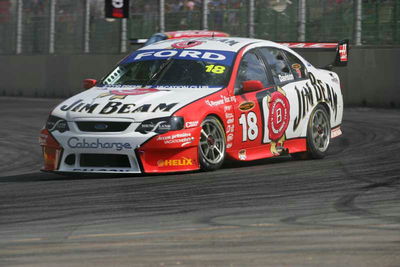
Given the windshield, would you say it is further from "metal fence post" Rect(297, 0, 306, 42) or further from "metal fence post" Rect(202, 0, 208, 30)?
"metal fence post" Rect(202, 0, 208, 30)

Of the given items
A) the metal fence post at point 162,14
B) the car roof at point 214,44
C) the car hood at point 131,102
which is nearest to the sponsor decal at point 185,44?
the car roof at point 214,44

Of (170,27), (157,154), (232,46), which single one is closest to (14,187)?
(157,154)

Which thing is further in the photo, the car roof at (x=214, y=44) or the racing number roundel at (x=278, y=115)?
the car roof at (x=214, y=44)

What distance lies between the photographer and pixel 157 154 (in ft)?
31.7

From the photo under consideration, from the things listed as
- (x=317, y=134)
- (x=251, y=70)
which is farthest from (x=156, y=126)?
(x=317, y=134)

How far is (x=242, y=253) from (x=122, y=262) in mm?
672

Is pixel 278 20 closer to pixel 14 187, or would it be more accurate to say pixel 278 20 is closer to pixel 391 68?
pixel 391 68

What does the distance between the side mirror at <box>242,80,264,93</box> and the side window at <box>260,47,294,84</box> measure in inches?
27.9

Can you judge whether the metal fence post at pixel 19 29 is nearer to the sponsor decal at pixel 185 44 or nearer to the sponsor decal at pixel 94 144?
the sponsor decal at pixel 185 44

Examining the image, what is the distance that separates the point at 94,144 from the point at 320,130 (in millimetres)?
3184

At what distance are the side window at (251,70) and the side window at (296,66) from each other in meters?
0.60

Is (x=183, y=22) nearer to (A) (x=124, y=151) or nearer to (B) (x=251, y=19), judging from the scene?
(B) (x=251, y=19)

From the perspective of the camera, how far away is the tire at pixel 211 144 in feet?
32.7

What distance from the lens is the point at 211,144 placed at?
10086 millimetres
